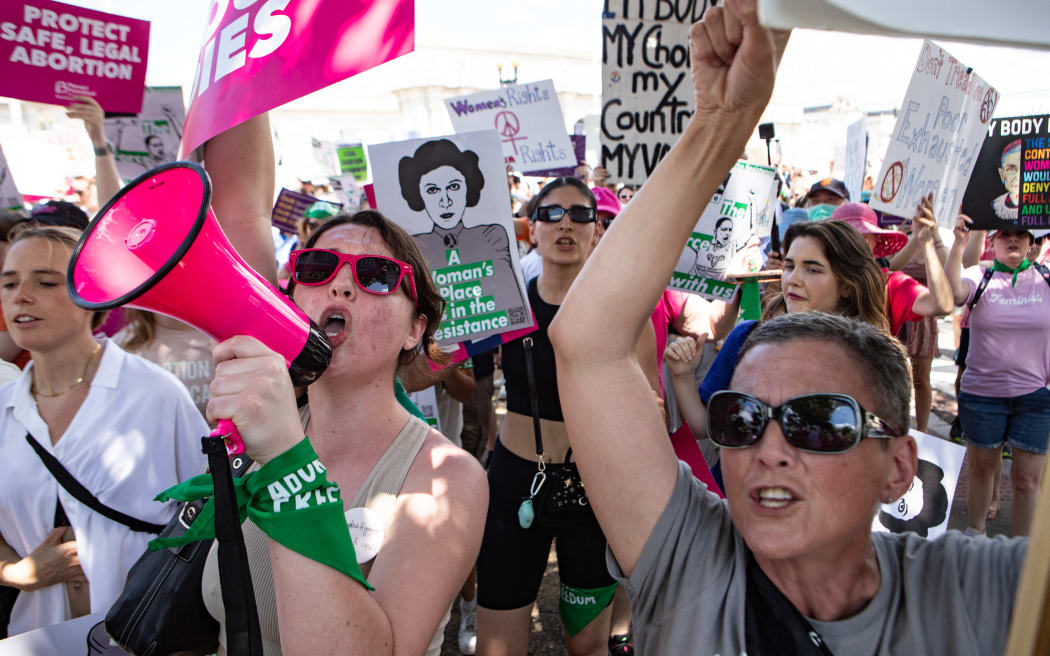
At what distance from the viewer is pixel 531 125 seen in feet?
24.2

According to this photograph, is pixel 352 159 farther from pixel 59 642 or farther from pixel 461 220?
pixel 59 642

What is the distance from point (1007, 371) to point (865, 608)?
4088 mm

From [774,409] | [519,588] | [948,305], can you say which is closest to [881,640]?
[774,409]

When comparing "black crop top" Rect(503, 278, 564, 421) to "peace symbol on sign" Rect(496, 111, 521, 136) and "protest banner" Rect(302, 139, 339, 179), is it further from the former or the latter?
"protest banner" Rect(302, 139, 339, 179)

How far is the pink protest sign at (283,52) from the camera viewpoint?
1641 mm

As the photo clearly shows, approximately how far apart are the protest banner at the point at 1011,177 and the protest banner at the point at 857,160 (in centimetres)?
291

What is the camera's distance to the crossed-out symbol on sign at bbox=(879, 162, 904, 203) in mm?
4430

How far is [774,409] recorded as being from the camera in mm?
1422

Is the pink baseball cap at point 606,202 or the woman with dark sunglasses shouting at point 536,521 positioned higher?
the pink baseball cap at point 606,202

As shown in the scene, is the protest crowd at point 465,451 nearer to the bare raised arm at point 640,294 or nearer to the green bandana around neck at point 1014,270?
the bare raised arm at point 640,294

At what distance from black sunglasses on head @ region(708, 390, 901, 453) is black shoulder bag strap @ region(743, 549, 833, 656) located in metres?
0.28

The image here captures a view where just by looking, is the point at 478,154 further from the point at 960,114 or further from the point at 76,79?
the point at 960,114

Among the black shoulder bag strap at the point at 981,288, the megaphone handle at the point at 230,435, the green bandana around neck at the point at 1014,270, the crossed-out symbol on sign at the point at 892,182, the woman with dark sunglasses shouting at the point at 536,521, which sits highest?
the crossed-out symbol on sign at the point at 892,182

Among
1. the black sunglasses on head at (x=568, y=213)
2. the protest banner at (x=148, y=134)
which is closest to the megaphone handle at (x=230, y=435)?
the black sunglasses on head at (x=568, y=213)
